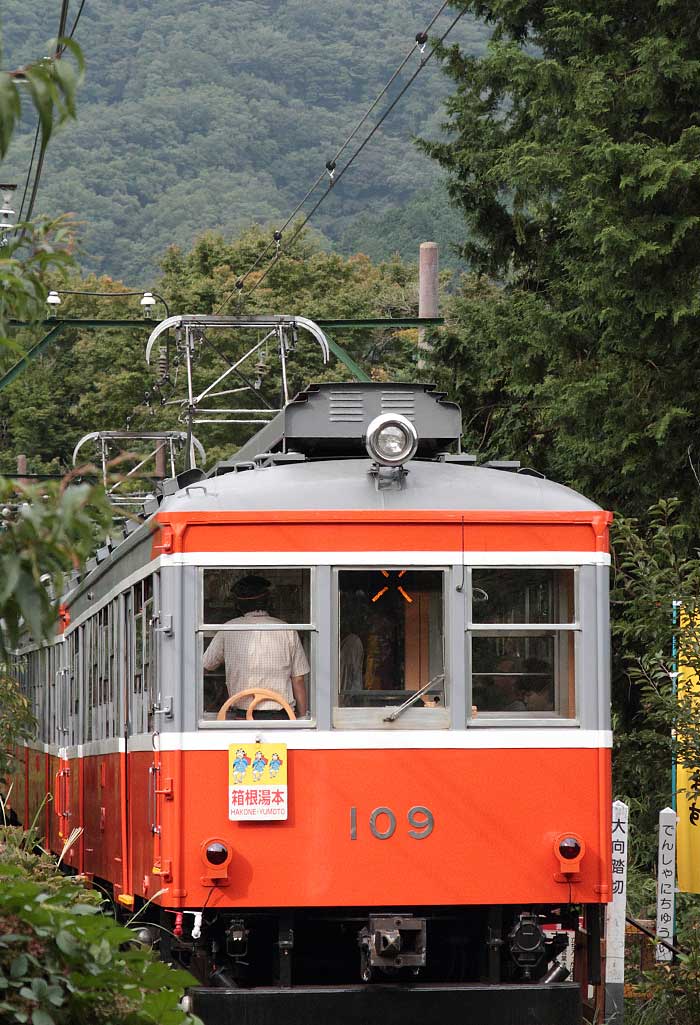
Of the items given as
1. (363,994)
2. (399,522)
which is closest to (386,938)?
(363,994)

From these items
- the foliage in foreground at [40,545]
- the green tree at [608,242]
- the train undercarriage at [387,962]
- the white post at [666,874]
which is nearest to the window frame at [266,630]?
the train undercarriage at [387,962]

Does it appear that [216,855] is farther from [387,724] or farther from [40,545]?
[40,545]

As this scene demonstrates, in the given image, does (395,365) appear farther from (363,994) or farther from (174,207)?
(174,207)

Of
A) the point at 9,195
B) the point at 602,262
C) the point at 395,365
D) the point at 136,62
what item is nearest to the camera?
the point at 602,262

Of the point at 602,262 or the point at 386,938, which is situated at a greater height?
the point at 602,262

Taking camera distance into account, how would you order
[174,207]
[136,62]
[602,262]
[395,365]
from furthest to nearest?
[136,62], [174,207], [395,365], [602,262]

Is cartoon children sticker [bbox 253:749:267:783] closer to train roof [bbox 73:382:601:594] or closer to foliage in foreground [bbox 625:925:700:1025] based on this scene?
train roof [bbox 73:382:601:594]

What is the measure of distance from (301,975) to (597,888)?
1.72 metres

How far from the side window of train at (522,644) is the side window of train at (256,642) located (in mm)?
771

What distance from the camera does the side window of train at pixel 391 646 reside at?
801cm

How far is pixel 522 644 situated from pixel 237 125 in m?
95.5

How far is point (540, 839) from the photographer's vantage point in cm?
792

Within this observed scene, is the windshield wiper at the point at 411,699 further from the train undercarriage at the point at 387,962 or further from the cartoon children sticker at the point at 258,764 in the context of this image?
the train undercarriage at the point at 387,962

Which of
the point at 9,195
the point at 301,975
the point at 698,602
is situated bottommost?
the point at 301,975
